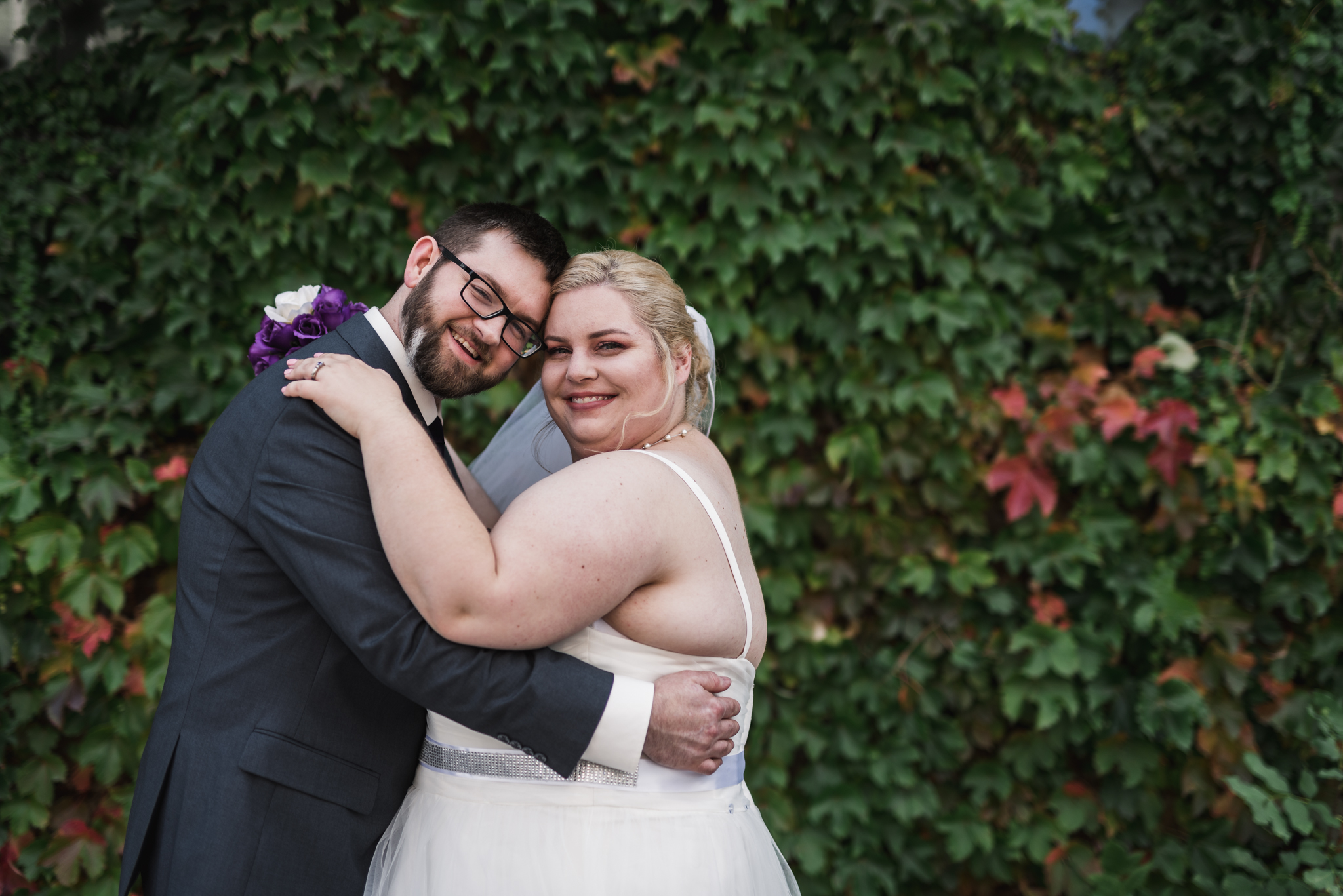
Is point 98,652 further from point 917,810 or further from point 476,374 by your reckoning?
point 917,810

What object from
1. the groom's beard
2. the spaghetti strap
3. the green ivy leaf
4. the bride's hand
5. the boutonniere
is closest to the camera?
the bride's hand

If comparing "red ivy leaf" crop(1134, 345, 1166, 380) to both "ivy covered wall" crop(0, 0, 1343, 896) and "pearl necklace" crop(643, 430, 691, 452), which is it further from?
"pearl necklace" crop(643, 430, 691, 452)

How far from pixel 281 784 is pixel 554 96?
2.62 metres

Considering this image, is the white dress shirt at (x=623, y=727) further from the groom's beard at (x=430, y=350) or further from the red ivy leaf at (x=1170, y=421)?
the red ivy leaf at (x=1170, y=421)

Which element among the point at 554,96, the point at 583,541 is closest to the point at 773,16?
the point at 554,96

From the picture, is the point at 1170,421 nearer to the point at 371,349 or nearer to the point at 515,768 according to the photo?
the point at 515,768

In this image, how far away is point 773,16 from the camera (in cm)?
338

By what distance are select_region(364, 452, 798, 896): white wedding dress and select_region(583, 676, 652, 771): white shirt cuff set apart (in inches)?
2.7

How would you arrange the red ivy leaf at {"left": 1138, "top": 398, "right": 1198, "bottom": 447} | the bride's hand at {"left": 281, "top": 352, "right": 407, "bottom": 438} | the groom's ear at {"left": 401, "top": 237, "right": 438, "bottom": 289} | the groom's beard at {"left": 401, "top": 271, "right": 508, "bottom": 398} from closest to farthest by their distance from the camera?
the bride's hand at {"left": 281, "top": 352, "right": 407, "bottom": 438} → the groom's beard at {"left": 401, "top": 271, "right": 508, "bottom": 398} → the groom's ear at {"left": 401, "top": 237, "right": 438, "bottom": 289} → the red ivy leaf at {"left": 1138, "top": 398, "right": 1198, "bottom": 447}

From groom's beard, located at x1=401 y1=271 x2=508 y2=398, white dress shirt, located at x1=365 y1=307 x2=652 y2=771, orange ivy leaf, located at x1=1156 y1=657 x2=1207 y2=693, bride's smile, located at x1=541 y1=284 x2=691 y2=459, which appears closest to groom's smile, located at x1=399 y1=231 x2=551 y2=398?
groom's beard, located at x1=401 y1=271 x2=508 y2=398

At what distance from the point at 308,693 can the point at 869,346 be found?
2484mm

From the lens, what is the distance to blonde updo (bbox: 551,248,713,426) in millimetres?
2209

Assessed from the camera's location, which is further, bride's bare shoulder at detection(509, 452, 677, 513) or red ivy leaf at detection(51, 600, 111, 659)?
red ivy leaf at detection(51, 600, 111, 659)

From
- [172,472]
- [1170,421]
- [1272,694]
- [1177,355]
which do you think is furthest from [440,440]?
[1272,694]
